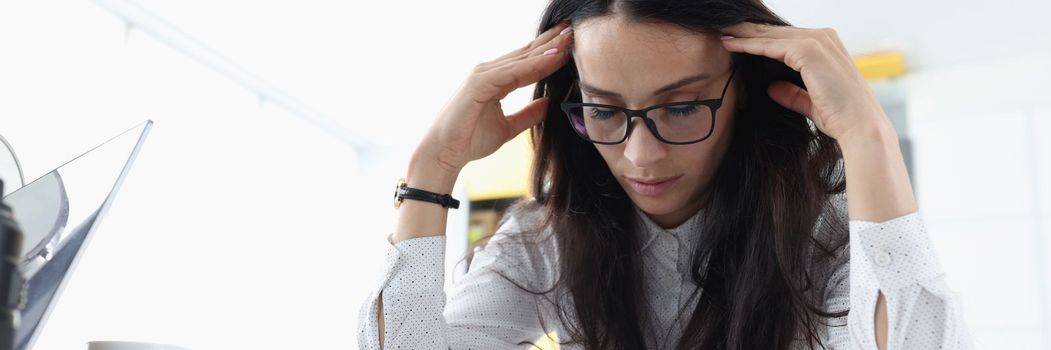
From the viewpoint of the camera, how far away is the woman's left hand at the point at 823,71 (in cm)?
117

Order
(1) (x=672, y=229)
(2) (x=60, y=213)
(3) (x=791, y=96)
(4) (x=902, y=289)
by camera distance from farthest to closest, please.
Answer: (1) (x=672, y=229), (3) (x=791, y=96), (4) (x=902, y=289), (2) (x=60, y=213)

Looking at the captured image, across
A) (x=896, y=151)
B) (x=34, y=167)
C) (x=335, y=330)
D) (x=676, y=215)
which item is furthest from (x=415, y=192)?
(x=335, y=330)

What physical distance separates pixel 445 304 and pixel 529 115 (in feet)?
1.06

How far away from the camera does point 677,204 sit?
134cm

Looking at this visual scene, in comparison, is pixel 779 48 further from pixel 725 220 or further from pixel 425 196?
pixel 425 196

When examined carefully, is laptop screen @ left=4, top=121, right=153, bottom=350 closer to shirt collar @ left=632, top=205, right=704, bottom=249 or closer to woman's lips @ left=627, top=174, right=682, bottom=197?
woman's lips @ left=627, top=174, right=682, bottom=197

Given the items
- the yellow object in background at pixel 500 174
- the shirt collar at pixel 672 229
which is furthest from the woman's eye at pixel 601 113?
the yellow object in background at pixel 500 174

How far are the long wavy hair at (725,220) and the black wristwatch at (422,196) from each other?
0.64 ft

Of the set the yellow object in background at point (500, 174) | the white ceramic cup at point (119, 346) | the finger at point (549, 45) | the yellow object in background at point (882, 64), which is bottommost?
the white ceramic cup at point (119, 346)

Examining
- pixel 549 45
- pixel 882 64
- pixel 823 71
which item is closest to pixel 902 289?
pixel 823 71

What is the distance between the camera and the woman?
44.3 inches

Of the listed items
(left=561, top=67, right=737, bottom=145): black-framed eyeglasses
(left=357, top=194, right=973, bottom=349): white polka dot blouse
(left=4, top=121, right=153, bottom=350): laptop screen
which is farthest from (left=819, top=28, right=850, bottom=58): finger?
(left=4, top=121, right=153, bottom=350): laptop screen

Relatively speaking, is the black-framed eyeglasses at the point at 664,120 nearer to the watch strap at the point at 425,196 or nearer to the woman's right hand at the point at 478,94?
the woman's right hand at the point at 478,94

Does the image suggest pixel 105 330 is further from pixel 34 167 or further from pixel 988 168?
pixel 988 168
